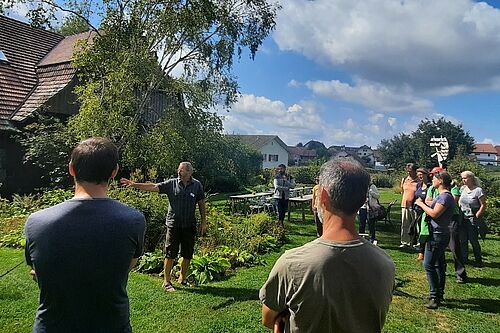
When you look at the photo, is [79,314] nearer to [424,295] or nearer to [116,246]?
[116,246]

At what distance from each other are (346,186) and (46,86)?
57.2ft

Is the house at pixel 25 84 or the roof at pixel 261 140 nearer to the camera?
the house at pixel 25 84

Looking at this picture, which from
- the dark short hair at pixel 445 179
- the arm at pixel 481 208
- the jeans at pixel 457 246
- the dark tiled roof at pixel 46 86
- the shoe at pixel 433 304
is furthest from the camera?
the dark tiled roof at pixel 46 86

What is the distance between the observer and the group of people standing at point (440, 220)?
5.37 m

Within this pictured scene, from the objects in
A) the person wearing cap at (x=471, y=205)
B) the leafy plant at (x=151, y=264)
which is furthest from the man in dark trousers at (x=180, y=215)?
the person wearing cap at (x=471, y=205)

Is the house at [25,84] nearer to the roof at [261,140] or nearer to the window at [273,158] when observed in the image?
the roof at [261,140]

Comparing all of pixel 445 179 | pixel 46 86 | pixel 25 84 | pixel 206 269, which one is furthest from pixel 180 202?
pixel 25 84

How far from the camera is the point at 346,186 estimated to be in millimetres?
1991

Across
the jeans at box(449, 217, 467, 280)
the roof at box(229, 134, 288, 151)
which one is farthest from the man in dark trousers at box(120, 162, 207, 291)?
the roof at box(229, 134, 288, 151)

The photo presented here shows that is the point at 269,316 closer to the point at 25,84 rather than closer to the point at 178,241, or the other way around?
the point at 178,241

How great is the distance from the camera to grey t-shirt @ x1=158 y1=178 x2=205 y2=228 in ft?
19.5

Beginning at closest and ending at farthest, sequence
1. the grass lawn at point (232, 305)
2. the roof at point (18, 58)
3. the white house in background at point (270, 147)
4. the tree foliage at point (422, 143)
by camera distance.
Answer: the grass lawn at point (232, 305)
the roof at point (18, 58)
the tree foliage at point (422, 143)
the white house in background at point (270, 147)

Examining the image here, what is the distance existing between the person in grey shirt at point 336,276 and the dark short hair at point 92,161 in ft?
3.57

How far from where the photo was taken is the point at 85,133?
440 inches
